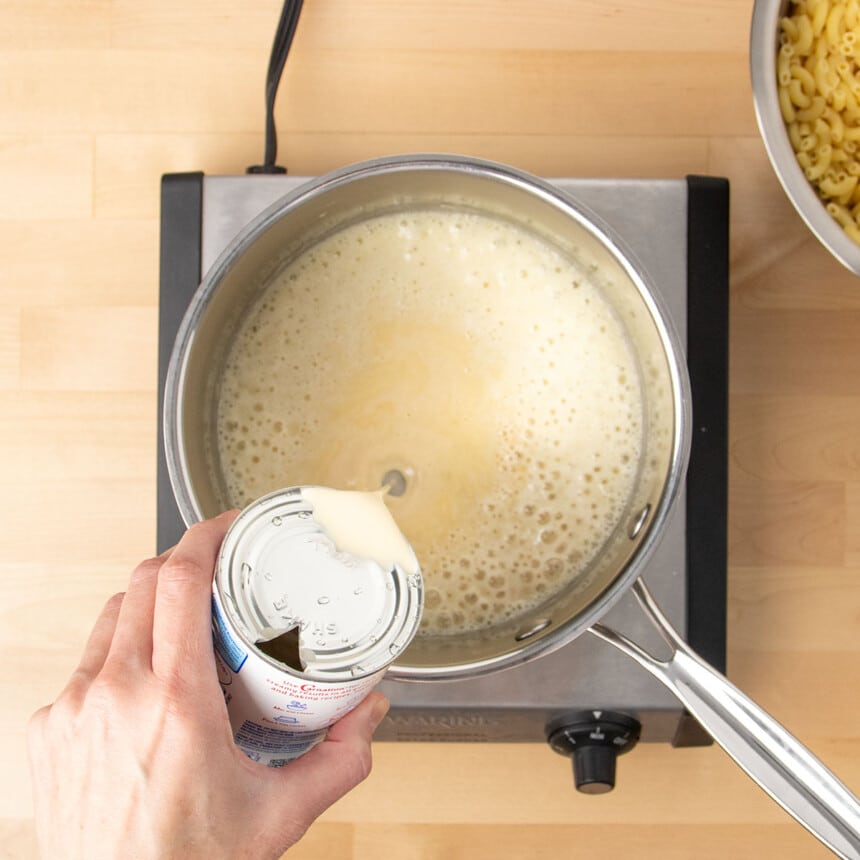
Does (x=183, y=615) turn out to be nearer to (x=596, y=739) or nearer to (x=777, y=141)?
(x=596, y=739)

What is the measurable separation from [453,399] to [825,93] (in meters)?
0.29

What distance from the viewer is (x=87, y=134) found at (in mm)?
636

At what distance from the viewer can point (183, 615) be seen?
0.34m

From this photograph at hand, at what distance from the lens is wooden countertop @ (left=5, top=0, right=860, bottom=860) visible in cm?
63

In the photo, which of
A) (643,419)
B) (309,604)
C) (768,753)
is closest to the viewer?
(309,604)

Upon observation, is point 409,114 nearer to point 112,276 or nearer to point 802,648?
point 112,276

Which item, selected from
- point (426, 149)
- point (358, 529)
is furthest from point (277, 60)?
point (358, 529)

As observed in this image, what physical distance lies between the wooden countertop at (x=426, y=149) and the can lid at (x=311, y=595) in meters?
0.33

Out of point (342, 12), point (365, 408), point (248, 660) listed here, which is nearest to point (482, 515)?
point (365, 408)

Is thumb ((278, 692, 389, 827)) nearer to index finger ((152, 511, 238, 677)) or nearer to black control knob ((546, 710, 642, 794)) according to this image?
index finger ((152, 511, 238, 677))

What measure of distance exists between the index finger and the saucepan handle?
8.9 inches

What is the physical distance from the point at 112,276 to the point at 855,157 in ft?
1.64

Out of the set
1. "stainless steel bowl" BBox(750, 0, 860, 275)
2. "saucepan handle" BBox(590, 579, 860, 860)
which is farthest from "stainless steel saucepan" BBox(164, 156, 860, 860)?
"stainless steel bowl" BBox(750, 0, 860, 275)

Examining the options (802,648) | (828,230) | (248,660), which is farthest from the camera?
(802,648)
